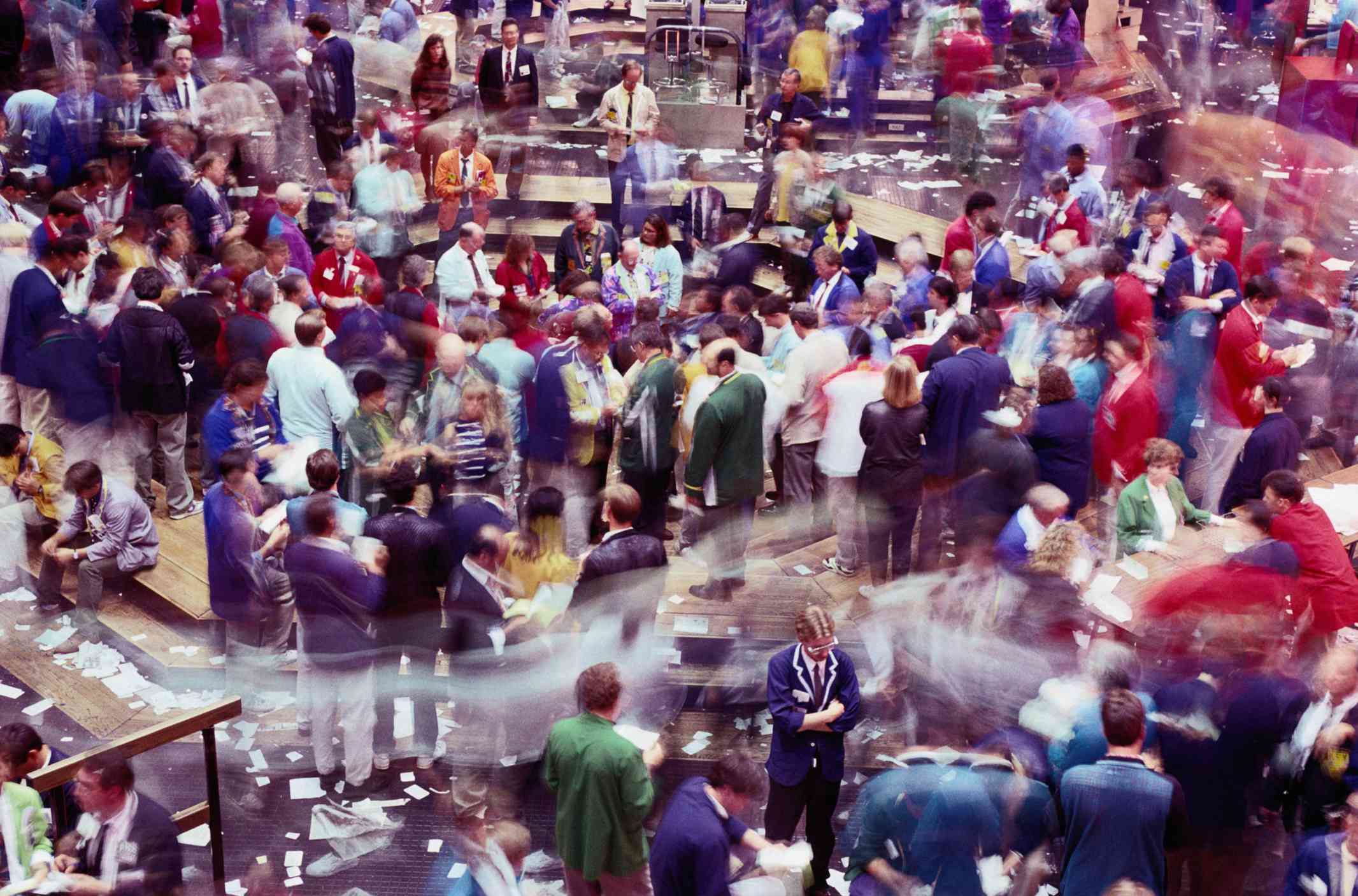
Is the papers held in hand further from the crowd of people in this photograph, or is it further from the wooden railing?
the wooden railing

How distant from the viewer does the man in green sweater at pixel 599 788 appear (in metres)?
5.73

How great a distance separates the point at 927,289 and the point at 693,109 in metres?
6.40

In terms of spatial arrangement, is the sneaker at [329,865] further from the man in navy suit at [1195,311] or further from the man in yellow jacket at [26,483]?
the man in navy suit at [1195,311]

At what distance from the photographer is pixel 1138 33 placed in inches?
774

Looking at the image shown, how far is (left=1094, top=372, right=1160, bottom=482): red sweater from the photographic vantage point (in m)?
8.36

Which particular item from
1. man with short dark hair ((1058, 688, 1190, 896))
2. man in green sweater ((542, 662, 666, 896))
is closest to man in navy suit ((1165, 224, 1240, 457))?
man with short dark hair ((1058, 688, 1190, 896))

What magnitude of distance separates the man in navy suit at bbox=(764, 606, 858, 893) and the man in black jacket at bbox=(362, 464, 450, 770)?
1759 mm

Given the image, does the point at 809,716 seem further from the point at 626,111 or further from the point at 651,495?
the point at 626,111

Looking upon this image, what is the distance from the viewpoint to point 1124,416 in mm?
8375

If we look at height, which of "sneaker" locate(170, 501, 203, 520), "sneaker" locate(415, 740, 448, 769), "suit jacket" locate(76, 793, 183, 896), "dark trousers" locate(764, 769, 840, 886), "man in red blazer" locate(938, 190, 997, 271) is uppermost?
"man in red blazer" locate(938, 190, 997, 271)

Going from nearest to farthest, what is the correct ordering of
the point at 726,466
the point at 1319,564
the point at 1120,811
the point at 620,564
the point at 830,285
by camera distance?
the point at 1120,811, the point at 620,564, the point at 1319,564, the point at 726,466, the point at 830,285

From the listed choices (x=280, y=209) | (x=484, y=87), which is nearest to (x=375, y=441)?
(x=280, y=209)

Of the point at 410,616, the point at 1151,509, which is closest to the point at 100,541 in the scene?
the point at 410,616

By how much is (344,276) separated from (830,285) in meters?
3.30
